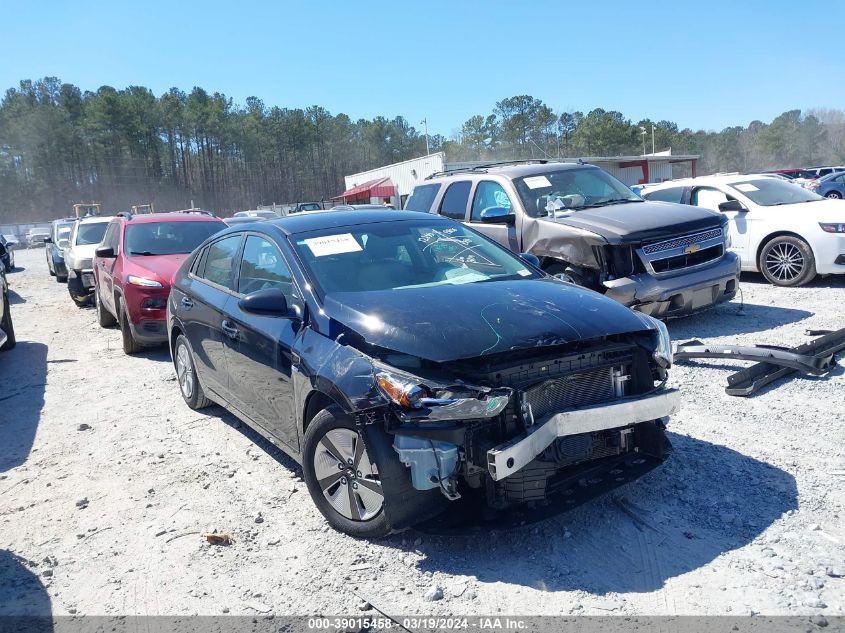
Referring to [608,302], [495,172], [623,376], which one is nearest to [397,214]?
[608,302]

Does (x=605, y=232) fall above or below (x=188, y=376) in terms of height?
above

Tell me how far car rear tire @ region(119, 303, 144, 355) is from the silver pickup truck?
4.32 metres

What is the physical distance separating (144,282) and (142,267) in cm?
37

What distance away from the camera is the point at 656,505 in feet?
12.1

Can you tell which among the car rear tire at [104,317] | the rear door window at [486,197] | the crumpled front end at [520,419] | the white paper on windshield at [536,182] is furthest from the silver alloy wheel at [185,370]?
the car rear tire at [104,317]

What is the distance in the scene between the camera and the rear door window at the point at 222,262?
509 cm

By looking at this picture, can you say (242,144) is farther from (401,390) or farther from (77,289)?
(401,390)

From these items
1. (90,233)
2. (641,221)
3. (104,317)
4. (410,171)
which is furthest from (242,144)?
(641,221)

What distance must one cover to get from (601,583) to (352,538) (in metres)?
1.30

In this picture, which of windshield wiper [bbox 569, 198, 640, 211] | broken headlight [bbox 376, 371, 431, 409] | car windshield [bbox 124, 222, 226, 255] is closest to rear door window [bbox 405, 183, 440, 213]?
windshield wiper [bbox 569, 198, 640, 211]

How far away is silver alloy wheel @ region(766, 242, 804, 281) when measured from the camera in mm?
9432

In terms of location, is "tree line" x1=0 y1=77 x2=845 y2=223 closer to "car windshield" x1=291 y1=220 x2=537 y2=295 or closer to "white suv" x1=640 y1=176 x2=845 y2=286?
"white suv" x1=640 y1=176 x2=845 y2=286

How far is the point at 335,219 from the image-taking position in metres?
4.80

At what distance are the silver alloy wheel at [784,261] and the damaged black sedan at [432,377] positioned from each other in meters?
6.54
